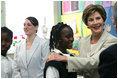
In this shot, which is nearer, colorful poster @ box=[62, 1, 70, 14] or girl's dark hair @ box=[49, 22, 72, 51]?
girl's dark hair @ box=[49, 22, 72, 51]

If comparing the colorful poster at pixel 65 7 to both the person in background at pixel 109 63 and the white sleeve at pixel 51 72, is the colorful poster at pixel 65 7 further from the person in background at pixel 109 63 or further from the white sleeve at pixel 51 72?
the person in background at pixel 109 63

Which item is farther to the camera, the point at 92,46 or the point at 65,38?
the point at 92,46

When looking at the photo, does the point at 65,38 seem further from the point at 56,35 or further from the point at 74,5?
the point at 74,5

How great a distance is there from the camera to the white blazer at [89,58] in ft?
2.84

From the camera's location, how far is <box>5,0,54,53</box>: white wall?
2030mm

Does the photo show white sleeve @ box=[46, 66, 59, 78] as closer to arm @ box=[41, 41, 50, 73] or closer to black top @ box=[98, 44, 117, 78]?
black top @ box=[98, 44, 117, 78]

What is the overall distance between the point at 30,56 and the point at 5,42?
1.54ft

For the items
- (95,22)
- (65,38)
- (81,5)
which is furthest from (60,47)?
(81,5)

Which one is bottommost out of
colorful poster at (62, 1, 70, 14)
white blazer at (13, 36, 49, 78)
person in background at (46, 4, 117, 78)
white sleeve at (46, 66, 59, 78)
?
white blazer at (13, 36, 49, 78)

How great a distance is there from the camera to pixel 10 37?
95 centimetres

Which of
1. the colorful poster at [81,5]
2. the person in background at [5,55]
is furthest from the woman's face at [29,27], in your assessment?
the colorful poster at [81,5]

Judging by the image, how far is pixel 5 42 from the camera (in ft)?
3.03

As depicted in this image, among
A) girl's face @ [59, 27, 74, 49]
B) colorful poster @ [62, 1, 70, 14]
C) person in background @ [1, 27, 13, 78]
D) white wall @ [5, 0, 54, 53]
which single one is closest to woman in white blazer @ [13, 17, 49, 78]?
person in background @ [1, 27, 13, 78]

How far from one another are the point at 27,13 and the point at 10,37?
1162 millimetres
